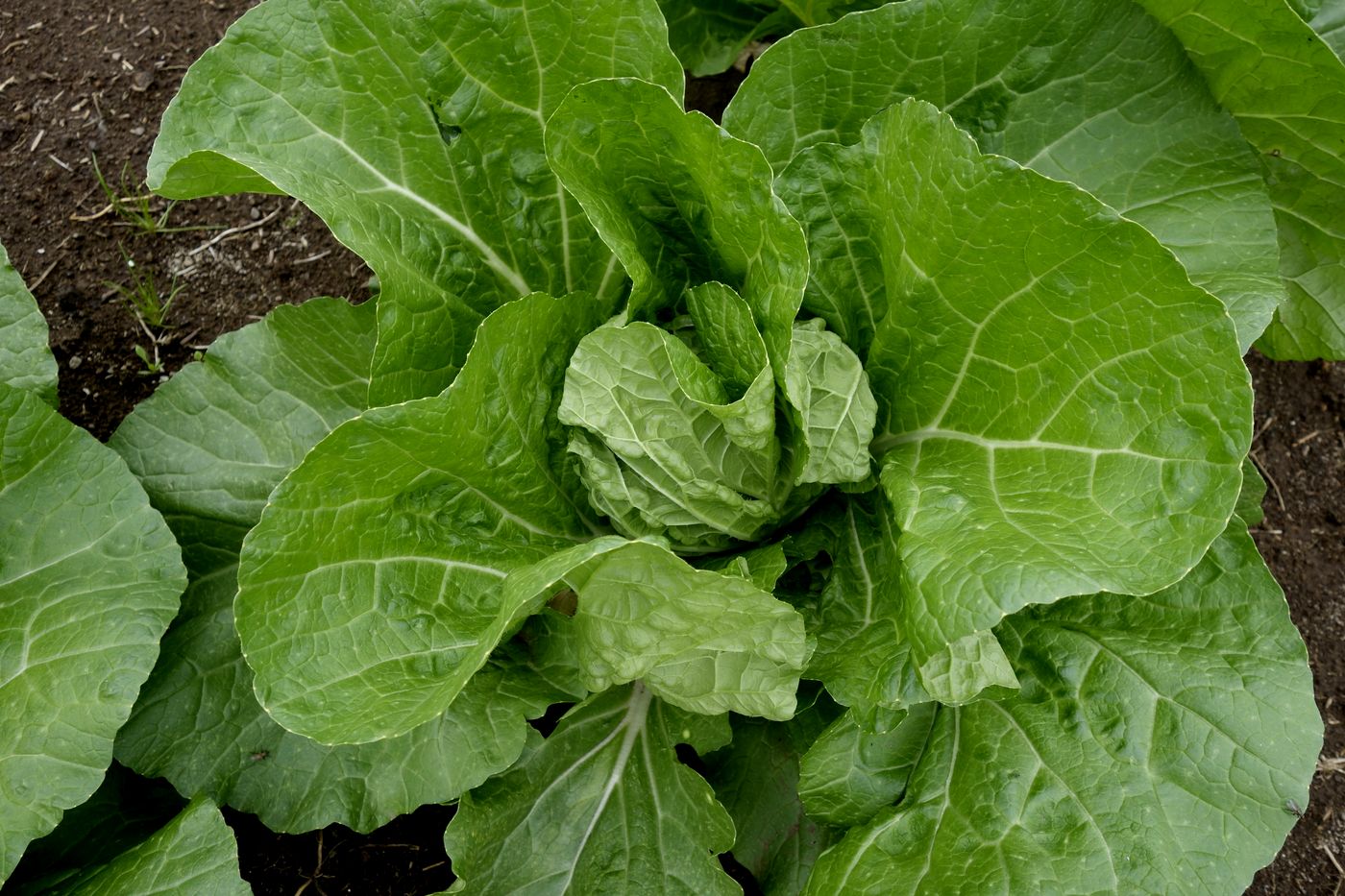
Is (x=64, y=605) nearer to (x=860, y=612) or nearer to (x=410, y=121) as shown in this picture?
(x=410, y=121)

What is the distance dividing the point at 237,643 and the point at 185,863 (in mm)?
525

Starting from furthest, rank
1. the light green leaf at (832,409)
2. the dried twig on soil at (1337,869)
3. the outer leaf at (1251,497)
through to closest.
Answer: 1. the dried twig on soil at (1337,869)
2. the outer leaf at (1251,497)
3. the light green leaf at (832,409)

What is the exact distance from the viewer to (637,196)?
8.21ft

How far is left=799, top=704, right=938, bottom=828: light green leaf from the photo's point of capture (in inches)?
101

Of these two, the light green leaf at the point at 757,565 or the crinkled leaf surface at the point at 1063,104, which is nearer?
the light green leaf at the point at 757,565

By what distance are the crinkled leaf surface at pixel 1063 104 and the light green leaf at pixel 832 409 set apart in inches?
7.7

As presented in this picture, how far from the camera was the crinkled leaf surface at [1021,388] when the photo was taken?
6.47ft

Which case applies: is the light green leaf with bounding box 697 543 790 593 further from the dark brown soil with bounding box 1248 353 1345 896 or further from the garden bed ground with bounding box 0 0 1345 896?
the dark brown soil with bounding box 1248 353 1345 896

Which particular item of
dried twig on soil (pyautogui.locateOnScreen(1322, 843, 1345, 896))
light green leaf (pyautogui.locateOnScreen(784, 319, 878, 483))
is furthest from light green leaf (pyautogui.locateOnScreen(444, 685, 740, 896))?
dried twig on soil (pyautogui.locateOnScreen(1322, 843, 1345, 896))

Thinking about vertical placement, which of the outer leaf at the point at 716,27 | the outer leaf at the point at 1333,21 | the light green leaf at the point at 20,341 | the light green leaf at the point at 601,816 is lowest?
the light green leaf at the point at 601,816

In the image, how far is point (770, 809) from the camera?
2.94 metres

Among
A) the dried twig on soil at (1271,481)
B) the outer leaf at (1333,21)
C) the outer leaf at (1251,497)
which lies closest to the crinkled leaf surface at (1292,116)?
the outer leaf at (1333,21)

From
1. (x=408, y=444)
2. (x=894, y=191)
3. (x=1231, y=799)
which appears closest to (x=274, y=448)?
(x=408, y=444)

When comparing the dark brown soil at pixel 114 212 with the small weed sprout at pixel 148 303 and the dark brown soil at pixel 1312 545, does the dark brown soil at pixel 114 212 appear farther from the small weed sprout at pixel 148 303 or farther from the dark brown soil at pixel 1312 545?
the dark brown soil at pixel 1312 545
